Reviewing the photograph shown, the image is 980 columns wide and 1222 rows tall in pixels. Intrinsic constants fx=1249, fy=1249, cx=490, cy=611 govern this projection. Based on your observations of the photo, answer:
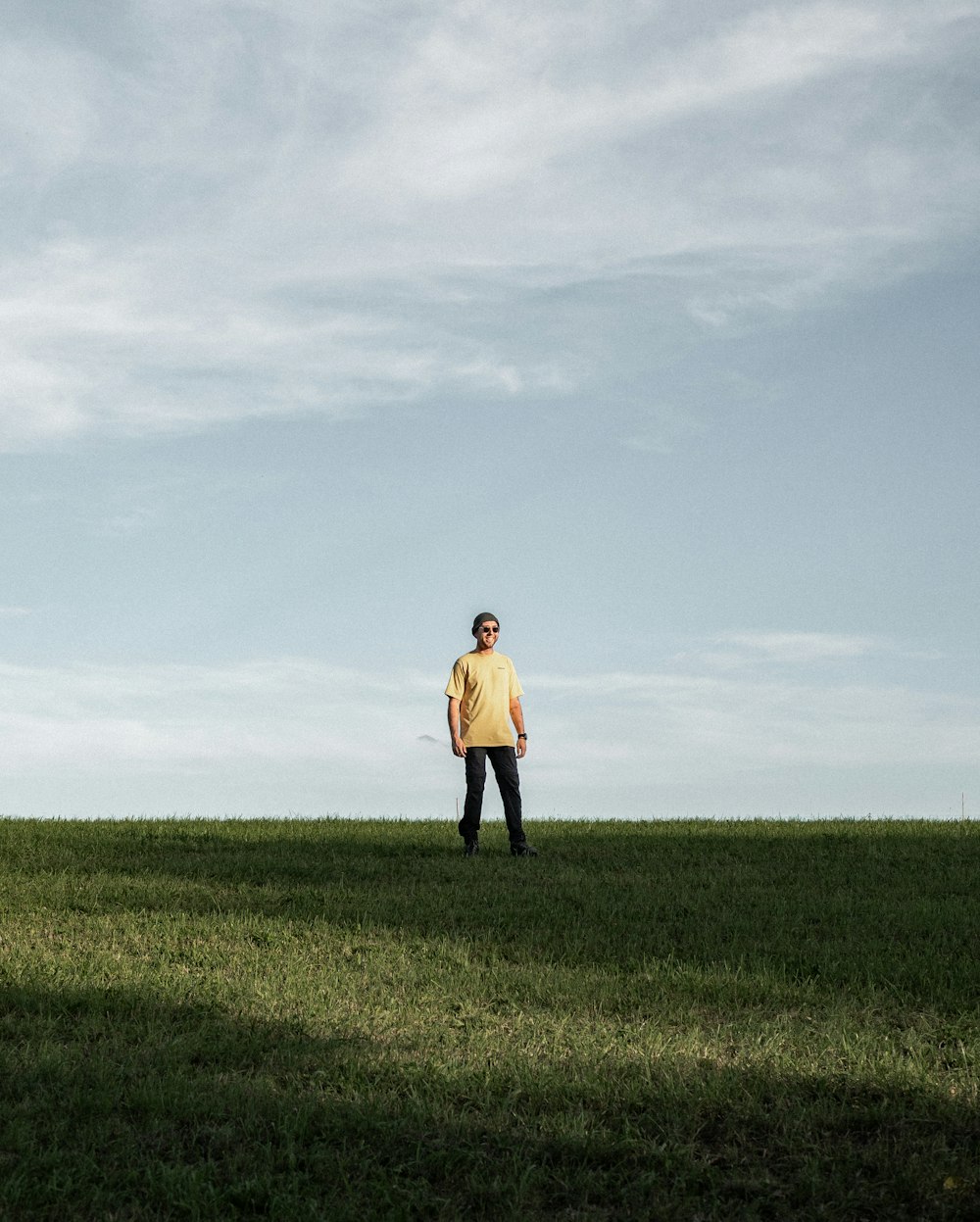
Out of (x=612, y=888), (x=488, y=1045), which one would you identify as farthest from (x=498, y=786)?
(x=488, y=1045)

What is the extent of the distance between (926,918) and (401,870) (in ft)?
18.2

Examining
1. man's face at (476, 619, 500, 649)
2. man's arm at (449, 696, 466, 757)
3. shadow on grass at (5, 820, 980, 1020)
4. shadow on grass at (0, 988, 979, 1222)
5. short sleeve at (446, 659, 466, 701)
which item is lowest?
shadow on grass at (0, 988, 979, 1222)

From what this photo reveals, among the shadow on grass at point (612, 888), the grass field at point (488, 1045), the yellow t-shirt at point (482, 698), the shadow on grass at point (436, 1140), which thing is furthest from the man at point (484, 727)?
the shadow on grass at point (436, 1140)

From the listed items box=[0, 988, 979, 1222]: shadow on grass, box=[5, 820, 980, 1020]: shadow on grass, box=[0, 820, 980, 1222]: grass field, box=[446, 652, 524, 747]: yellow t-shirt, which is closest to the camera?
box=[0, 988, 979, 1222]: shadow on grass

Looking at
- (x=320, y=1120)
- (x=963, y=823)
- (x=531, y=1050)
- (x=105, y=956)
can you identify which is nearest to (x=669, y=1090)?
(x=531, y=1050)

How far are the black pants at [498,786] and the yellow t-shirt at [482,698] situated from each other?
14cm

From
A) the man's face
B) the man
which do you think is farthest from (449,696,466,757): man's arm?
the man's face

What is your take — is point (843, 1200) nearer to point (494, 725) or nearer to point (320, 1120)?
point (320, 1120)

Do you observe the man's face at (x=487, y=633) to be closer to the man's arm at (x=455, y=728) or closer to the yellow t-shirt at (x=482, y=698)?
the yellow t-shirt at (x=482, y=698)

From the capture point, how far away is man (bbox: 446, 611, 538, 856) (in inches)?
605

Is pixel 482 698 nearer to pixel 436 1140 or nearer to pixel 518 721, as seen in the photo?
pixel 518 721

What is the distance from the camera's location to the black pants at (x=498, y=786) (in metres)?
15.3

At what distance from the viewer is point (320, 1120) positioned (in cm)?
611

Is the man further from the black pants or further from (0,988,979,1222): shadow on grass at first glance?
(0,988,979,1222): shadow on grass
